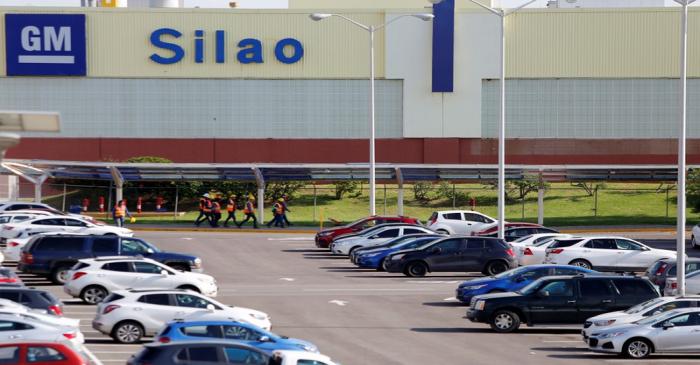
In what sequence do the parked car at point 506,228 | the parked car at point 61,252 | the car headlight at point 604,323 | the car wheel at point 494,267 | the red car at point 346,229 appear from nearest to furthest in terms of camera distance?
the car headlight at point 604,323 → the parked car at point 61,252 → the car wheel at point 494,267 → the parked car at point 506,228 → the red car at point 346,229

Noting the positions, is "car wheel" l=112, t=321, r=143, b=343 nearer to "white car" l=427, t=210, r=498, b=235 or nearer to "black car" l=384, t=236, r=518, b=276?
"black car" l=384, t=236, r=518, b=276

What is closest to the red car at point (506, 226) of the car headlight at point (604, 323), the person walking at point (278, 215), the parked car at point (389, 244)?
the parked car at point (389, 244)

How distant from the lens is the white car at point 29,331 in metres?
21.4

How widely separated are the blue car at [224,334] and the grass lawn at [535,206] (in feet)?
126

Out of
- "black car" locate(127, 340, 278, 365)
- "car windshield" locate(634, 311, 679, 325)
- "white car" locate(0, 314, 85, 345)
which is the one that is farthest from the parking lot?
"black car" locate(127, 340, 278, 365)

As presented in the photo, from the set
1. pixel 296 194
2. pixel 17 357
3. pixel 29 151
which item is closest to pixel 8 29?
pixel 29 151

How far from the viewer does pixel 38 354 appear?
61.0ft

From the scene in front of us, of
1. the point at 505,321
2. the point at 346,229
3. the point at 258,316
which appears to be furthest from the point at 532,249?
the point at 258,316

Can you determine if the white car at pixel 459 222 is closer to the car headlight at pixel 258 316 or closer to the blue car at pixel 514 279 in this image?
the blue car at pixel 514 279

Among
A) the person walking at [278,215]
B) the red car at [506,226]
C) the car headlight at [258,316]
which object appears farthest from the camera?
the person walking at [278,215]

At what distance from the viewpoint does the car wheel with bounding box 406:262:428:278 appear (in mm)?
38594

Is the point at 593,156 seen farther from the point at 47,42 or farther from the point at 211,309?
the point at 211,309

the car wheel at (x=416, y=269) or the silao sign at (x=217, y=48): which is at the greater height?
the silao sign at (x=217, y=48)

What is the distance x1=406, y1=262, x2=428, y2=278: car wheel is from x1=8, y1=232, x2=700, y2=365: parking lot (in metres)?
0.26
